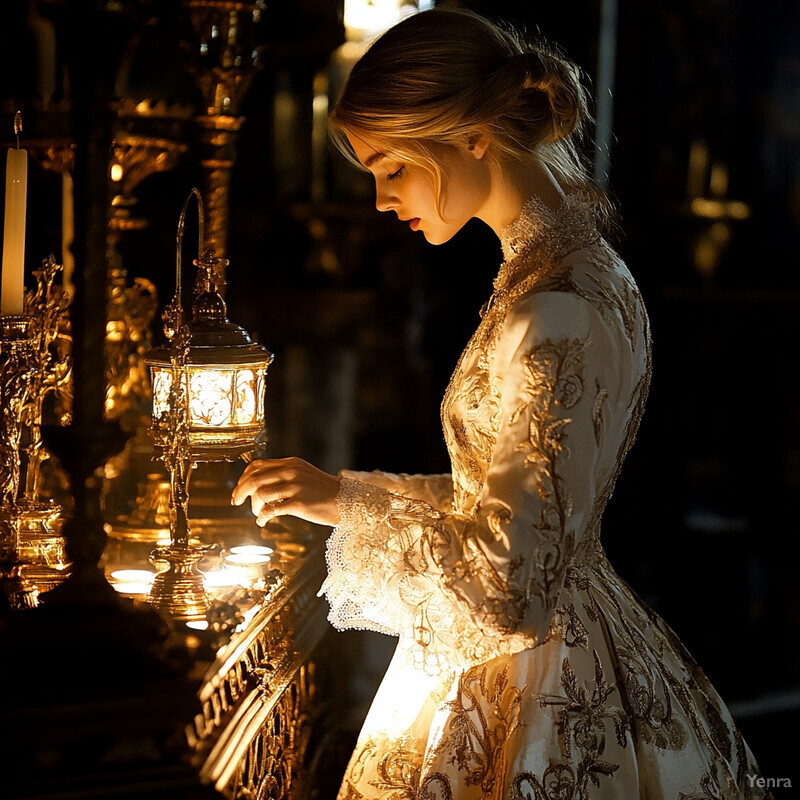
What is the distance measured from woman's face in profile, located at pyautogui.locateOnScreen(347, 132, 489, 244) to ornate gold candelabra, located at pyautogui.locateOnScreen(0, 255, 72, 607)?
20.1 inches

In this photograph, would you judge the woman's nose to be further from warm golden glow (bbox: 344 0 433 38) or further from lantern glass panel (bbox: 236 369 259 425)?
warm golden glow (bbox: 344 0 433 38)

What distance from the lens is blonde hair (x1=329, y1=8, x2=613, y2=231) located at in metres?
1.38

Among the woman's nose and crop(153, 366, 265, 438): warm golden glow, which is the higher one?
the woman's nose

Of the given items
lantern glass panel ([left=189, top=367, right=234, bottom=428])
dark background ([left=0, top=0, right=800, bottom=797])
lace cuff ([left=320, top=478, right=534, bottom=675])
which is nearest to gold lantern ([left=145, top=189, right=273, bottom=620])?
lantern glass panel ([left=189, top=367, right=234, bottom=428])

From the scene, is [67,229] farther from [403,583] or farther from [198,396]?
[403,583]

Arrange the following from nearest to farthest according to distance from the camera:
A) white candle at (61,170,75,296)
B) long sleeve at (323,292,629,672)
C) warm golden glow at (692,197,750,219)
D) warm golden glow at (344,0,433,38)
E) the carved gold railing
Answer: the carved gold railing, long sleeve at (323,292,629,672), white candle at (61,170,75,296), warm golden glow at (344,0,433,38), warm golden glow at (692,197,750,219)

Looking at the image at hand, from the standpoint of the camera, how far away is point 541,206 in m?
1.50

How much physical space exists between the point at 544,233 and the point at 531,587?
48 cm

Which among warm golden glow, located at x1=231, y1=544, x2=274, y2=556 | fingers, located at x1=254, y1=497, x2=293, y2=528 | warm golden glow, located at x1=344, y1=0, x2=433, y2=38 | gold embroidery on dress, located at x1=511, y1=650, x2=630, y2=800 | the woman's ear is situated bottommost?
gold embroidery on dress, located at x1=511, y1=650, x2=630, y2=800

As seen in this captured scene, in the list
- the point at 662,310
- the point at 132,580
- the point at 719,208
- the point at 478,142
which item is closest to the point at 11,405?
the point at 132,580

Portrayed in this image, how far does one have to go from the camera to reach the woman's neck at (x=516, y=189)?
1.50 m

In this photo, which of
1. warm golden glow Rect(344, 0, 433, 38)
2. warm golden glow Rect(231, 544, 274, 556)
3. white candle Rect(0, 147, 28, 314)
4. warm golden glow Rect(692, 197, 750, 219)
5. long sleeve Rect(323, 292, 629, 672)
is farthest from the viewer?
warm golden glow Rect(692, 197, 750, 219)

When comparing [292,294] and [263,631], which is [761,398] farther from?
[263,631]

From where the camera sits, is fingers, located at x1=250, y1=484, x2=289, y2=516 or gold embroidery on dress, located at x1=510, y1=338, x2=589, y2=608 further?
fingers, located at x1=250, y1=484, x2=289, y2=516
